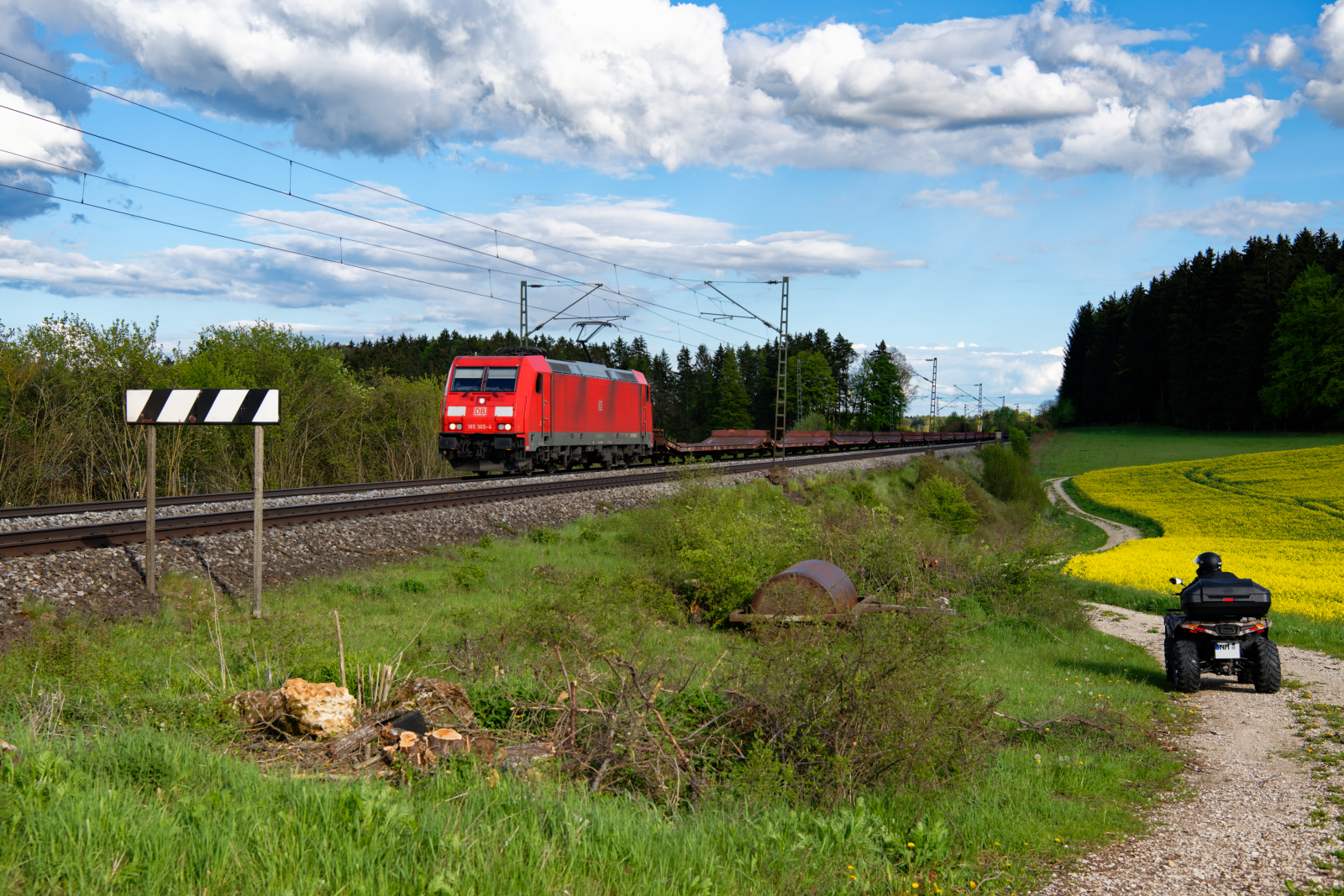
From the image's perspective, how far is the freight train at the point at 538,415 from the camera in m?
25.1

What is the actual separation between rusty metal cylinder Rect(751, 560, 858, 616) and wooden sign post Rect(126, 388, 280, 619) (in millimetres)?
6175

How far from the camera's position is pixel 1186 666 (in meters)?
9.98

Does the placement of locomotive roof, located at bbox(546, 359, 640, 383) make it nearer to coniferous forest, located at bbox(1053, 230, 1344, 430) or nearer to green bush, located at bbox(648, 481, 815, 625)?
green bush, located at bbox(648, 481, 815, 625)

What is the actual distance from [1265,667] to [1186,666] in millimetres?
898

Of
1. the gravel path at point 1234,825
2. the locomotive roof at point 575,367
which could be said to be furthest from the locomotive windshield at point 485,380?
the gravel path at point 1234,825

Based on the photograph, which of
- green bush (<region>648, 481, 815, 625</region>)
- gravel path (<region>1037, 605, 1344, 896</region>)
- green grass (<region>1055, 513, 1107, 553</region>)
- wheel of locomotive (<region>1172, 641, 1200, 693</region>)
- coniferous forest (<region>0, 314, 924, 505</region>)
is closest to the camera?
gravel path (<region>1037, 605, 1344, 896</region>)

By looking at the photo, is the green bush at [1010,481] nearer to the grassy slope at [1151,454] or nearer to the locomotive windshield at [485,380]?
the grassy slope at [1151,454]

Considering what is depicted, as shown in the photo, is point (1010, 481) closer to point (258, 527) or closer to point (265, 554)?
point (265, 554)

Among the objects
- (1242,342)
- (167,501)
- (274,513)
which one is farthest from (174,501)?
(1242,342)

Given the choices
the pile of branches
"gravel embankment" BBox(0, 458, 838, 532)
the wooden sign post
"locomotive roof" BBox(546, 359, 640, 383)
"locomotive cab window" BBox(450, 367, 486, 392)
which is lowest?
the pile of branches

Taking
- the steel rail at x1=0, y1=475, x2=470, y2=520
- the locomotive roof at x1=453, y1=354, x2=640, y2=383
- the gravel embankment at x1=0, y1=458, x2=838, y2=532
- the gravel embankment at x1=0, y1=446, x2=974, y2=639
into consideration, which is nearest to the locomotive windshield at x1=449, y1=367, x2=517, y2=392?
the locomotive roof at x1=453, y1=354, x2=640, y2=383

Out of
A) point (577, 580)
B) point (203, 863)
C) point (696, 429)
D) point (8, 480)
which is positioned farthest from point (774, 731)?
point (696, 429)

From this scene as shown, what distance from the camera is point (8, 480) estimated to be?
20.0 meters

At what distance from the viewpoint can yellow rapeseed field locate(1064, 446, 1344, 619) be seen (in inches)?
847
